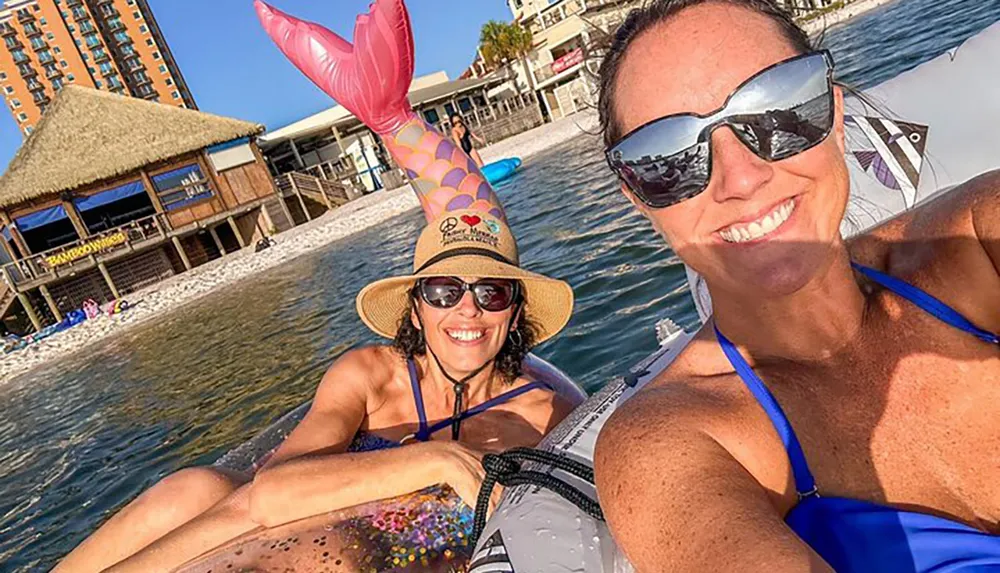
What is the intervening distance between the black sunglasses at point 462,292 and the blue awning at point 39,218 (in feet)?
82.3

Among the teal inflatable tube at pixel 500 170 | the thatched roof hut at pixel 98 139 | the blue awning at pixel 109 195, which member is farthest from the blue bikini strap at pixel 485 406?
the blue awning at pixel 109 195

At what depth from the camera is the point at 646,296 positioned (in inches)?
225

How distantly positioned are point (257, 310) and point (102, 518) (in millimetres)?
7728

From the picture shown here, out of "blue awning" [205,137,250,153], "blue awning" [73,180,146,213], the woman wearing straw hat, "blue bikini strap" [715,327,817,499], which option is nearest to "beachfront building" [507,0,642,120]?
"blue awning" [205,137,250,153]

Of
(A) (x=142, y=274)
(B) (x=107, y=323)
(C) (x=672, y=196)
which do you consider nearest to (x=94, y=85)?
(A) (x=142, y=274)

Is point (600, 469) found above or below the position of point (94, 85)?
below

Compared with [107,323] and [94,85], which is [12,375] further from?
[94,85]

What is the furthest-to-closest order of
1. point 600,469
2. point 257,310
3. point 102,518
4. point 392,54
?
point 257,310 → point 102,518 → point 392,54 → point 600,469

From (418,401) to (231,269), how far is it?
19.1m

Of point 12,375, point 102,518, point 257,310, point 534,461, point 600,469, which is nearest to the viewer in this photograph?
point 600,469

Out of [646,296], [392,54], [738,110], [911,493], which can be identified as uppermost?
[392,54]

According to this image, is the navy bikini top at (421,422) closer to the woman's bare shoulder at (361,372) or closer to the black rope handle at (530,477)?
the woman's bare shoulder at (361,372)

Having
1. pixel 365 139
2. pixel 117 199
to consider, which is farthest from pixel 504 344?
pixel 365 139

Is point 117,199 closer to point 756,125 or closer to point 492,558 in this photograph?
point 492,558
